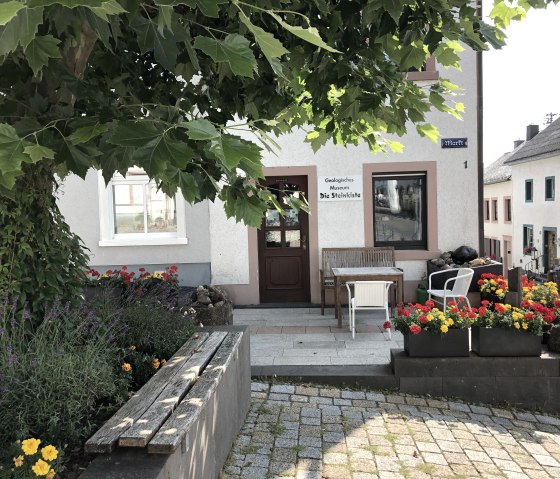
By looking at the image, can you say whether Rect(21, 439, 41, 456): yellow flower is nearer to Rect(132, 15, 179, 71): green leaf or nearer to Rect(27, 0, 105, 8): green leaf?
Rect(132, 15, 179, 71): green leaf

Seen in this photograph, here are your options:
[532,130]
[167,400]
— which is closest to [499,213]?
[532,130]

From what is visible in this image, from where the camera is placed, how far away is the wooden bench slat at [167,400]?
242 cm

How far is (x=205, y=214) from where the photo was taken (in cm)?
990

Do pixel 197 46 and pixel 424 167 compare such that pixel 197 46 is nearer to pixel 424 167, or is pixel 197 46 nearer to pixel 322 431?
pixel 322 431

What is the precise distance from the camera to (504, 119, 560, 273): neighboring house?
2594cm

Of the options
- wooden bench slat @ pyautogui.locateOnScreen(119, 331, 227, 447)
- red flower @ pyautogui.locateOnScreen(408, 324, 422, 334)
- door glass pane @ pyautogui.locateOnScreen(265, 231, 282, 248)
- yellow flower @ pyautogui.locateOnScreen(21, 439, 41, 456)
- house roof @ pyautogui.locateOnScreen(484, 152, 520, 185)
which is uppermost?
house roof @ pyautogui.locateOnScreen(484, 152, 520, 185)

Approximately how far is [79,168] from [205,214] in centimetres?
755

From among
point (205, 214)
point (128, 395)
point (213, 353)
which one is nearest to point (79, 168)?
point (128, 395)

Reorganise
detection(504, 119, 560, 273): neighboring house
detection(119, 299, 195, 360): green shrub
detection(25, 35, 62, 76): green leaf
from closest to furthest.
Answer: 1. detection(25, 35, 62, 76): green leaf
2. detection(119, 299, 195, 360): green shrub
3. detection(504, 119, 560, 273): neighboring house

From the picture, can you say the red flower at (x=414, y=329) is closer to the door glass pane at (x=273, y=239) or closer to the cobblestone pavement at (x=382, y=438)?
the cobblestone pavement at (x=382, y=438)

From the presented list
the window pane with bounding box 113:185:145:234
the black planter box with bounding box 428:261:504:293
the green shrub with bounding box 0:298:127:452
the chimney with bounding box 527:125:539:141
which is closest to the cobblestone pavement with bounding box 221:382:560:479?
the green shrub with bounding box 0:298:127:452

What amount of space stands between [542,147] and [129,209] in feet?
72.8

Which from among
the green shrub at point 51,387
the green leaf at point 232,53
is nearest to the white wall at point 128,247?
the green shrub at point 51,387

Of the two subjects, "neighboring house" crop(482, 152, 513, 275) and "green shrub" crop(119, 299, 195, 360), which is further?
"neighboring house" crop(482, 152, 513, 275)
